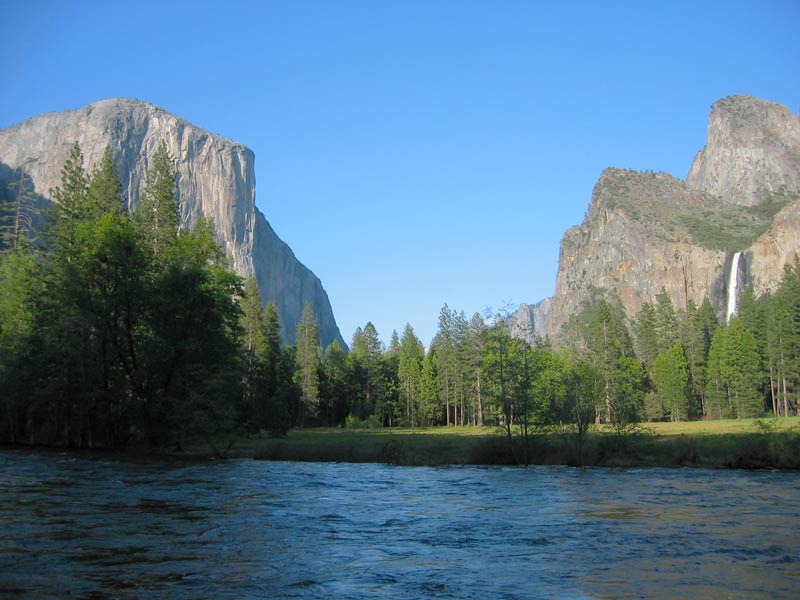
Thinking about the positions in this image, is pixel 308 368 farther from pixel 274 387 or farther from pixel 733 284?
pixel 733 284

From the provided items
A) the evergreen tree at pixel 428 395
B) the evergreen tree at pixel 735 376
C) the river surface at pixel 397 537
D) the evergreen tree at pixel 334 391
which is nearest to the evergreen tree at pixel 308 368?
the evergreen tree at pixel 334 391

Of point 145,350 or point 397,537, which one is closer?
point 397,537

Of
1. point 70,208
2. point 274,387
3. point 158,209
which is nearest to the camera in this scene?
point 70,208

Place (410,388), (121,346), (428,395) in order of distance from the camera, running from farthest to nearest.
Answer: (410,388), (428,395), (121,346)

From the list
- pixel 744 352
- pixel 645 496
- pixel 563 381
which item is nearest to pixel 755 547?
pixel 645 496

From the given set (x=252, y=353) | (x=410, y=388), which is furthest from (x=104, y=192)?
(x=410, y=388)

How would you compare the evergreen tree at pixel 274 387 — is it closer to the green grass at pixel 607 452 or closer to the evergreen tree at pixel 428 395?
the evergreen tree at pixel 428 395

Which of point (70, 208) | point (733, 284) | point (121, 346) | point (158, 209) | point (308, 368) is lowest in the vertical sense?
point (121, 346)

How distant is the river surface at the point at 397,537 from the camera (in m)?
9.08

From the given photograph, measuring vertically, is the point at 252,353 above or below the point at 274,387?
above

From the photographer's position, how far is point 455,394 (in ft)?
318

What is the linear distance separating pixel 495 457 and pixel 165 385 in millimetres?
19964

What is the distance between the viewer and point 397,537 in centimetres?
1314

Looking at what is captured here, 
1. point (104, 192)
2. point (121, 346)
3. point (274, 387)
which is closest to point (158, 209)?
point (104, 192)
